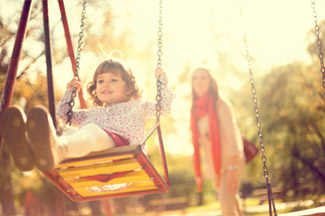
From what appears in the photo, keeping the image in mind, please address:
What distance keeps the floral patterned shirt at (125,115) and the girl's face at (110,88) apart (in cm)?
5

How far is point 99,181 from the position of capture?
2.55 m

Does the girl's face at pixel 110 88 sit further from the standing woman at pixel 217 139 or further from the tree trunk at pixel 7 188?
the tree trunk at pixel 7 188

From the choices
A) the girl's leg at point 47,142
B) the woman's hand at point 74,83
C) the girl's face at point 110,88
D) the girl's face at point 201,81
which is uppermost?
the girl's face at point 201,81

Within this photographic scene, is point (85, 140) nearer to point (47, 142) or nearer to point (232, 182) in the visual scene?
point (47, 142)

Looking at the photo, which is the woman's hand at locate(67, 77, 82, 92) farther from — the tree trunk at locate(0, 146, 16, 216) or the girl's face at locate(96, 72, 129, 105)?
the tree trunk at locate(0, 146, 16, 216)

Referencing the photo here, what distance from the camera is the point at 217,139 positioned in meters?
3.70

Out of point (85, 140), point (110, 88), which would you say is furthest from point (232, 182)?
point (85, 140)

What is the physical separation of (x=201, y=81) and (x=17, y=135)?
2.38 meters

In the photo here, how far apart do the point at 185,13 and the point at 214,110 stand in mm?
6500

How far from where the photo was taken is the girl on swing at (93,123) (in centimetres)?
189

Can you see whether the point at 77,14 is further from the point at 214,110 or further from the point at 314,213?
the point at 314,213

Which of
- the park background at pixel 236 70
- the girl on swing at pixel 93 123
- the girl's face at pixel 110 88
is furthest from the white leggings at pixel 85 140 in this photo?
the park background at pixel 236 70

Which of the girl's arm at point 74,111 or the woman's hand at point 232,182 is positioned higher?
the girl's arm at point 74,111

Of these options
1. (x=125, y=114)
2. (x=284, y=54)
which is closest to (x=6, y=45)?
(x=125, y=114)
